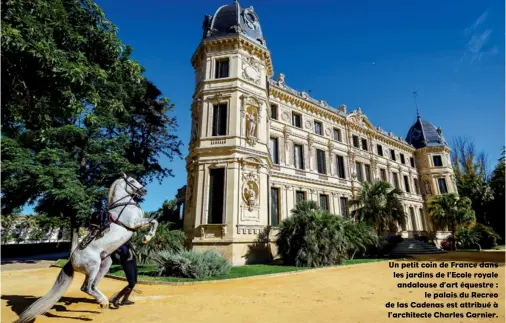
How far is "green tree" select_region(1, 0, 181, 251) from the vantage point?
691 cm

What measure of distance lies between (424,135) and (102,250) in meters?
40.8

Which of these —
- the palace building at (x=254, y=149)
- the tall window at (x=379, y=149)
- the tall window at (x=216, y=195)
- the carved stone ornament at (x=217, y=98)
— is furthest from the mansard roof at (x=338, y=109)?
the tall window at (x=216, y=195)

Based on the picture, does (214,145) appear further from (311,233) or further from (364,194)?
(364,194)

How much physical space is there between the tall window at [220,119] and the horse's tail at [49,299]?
12.0 m

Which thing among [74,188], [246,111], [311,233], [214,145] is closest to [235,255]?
[311,233]

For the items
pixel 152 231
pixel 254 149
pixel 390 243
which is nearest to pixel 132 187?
pixel 152 231

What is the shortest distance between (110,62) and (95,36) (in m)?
0.93

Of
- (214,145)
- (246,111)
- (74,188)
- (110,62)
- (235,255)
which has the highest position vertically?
(246,111)

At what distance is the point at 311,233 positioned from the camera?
40.9ft

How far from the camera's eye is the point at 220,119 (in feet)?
53.4

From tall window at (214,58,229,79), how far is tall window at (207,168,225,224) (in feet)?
22.3

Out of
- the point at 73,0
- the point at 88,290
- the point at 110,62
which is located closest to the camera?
the point at 88,290

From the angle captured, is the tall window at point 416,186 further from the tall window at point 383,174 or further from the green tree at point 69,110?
the green tree at point 69,110

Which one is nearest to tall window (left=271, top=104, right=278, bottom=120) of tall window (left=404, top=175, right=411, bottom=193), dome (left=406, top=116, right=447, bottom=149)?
tall window (left=404, top=175, right=411, bottom=193)
